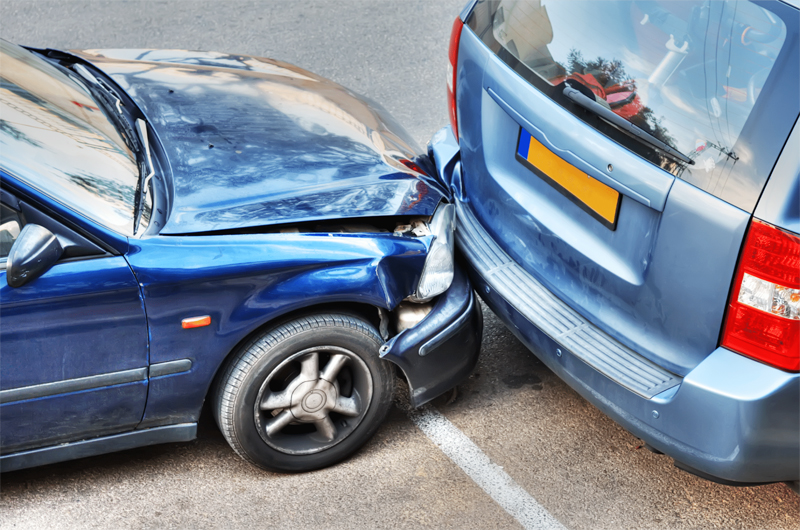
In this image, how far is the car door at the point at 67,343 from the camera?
245cm

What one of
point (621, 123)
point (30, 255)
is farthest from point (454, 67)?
point (30, 255)

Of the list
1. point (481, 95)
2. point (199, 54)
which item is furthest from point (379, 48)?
point (481, 95)

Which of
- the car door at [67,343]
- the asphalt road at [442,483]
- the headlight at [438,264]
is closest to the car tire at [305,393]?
the asphalt road at [442,483]

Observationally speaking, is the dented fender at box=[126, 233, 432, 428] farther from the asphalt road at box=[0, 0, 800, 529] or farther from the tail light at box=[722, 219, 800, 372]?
the tail light at box=[722, 219, 800, 372]

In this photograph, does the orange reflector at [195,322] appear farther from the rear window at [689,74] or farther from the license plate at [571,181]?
the rear window at [689,74]

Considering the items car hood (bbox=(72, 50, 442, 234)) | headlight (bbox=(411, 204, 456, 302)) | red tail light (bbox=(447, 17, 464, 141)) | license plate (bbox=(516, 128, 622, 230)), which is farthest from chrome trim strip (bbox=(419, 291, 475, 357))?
red tail light (bbox=(447, 17, 464, 141))

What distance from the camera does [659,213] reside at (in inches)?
95.4

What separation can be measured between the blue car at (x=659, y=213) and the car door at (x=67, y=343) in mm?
1347

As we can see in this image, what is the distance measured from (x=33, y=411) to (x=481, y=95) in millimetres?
2017

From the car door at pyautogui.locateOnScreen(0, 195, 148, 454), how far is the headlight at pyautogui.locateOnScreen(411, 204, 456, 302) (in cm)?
100

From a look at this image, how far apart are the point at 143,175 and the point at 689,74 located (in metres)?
1.91

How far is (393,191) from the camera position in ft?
9.86

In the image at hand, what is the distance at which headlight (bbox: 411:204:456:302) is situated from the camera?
2.92 m

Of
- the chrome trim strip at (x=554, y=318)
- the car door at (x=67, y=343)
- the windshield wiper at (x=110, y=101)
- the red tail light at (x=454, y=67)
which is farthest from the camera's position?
the red tail light at (x=454, y=67)
